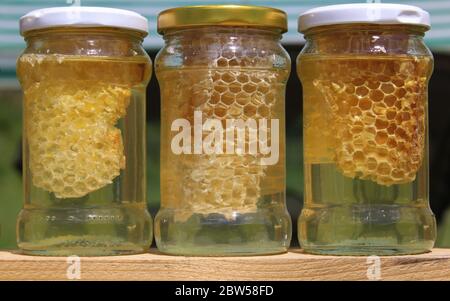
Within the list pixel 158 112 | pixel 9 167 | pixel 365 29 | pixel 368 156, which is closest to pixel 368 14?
pixel 365 29

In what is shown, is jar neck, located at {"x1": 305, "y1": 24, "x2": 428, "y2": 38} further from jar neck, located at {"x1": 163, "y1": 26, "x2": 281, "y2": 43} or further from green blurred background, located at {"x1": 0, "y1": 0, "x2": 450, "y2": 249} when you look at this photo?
green blurred background, located at {"x1": 0, "y1": 0, "x2": 450, "y2": 249}

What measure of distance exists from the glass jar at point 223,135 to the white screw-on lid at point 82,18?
0.04 m

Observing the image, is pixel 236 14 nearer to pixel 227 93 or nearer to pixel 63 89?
pixel 227 93

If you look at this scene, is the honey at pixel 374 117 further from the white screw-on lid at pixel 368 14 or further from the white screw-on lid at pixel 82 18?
the white screw-on lid at pixel 82 18

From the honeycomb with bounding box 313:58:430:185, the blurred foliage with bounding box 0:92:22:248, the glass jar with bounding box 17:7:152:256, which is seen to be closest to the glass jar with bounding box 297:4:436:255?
the honeycomb with bounding box 313:58:430:185

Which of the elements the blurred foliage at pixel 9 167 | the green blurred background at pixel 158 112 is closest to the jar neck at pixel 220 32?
the green blurred background at pixel 158 112

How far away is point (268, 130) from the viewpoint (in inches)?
39.6

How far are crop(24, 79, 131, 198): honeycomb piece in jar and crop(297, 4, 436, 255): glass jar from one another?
0.64 feet

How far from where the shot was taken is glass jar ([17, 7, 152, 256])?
993mm

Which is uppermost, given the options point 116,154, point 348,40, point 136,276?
point 348,40

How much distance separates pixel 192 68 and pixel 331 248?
217 mm

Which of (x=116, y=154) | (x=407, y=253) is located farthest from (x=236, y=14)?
(x=407, y=253)

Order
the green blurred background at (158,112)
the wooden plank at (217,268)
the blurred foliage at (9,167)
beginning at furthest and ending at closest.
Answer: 1. the blurred foliage at (9,167)
2. the green blurred background at (158,112)
3. the wooden plank at (217,268)

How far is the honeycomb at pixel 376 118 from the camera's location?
988mm
